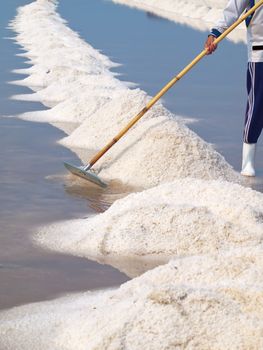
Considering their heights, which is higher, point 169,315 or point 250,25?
point 169,315

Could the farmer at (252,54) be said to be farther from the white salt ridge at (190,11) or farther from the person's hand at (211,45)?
the white salt ridge at (190,11)

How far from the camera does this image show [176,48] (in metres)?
19.0

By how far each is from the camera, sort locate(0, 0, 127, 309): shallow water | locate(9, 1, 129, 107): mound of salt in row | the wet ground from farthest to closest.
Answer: locate(9, 1, 129, 107): mound of salt in row, the wet ground, locate(0, 0, 127, 309): shallow water

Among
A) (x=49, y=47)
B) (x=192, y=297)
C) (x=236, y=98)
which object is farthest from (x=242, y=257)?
(x=49, y=47)

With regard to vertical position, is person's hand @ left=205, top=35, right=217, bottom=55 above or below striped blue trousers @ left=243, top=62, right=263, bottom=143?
above

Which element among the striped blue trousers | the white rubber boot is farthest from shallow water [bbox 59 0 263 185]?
the striped blue trousers

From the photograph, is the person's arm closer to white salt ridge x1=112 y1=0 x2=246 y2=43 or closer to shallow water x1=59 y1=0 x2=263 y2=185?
shallow water x1=59 y1=0 x2=263 y2=185

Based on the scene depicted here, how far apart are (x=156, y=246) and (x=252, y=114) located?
7.50 ft

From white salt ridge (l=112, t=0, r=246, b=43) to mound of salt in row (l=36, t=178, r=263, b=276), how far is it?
1616 cm

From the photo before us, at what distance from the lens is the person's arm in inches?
281

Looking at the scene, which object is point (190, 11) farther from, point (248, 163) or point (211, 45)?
point (211, 45)

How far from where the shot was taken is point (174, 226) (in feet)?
17.6

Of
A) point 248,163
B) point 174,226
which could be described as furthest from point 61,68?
point 174,226

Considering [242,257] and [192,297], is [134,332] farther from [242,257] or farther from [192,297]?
[242,257]
